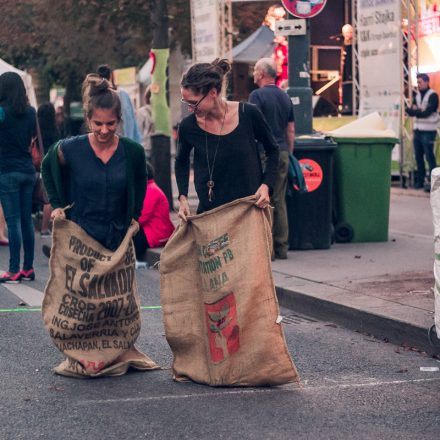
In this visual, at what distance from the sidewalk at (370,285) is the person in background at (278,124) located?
0.27 m

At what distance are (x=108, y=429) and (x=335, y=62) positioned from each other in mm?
21150

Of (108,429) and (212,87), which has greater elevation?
(212,87)

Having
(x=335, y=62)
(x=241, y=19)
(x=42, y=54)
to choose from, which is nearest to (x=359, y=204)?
(x=335, y=62)

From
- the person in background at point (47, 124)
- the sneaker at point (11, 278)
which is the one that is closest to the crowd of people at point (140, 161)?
the sneaker at point (11, 278)

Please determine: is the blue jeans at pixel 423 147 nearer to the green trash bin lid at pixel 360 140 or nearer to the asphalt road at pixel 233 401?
the green trash bin lid at pixel 360 140

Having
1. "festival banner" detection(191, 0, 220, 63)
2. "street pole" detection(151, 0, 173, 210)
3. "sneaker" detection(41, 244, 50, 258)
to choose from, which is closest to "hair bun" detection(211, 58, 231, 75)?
"sneaker" detection(41, 244, 50, 258)

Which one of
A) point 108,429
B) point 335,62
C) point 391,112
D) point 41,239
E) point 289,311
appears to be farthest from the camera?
point 335,62

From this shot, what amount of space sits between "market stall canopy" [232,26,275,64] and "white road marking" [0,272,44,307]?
1659cm

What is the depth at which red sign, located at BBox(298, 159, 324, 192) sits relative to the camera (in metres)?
11.3

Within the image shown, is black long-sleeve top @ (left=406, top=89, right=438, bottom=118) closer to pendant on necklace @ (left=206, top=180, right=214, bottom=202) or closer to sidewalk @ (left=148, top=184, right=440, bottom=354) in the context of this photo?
sidewalk @ (left=148, top=184, right=440, bottom=354)

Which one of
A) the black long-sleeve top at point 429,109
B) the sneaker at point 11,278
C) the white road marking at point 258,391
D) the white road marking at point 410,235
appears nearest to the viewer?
the white road marking at point 258,391

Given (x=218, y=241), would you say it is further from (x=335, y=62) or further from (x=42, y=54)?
(x=42, y=54)

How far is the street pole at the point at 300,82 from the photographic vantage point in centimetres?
1212

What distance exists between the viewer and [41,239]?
46.1 ft
